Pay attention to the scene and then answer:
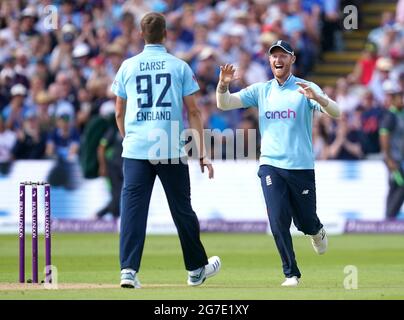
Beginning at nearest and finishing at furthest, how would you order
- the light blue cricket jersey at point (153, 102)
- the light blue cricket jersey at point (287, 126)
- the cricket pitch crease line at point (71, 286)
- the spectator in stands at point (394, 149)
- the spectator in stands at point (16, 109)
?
the light blue cricket jersey at point (153, 102) < the cricket pitch crease line at point (71, 286) < the light blue cricket jersey at point (287, 126) < the spectator in stands at point (394, 149) < the spectator in stands at point (16, 109)

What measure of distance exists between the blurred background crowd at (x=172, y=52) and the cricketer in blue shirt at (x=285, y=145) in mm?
9763

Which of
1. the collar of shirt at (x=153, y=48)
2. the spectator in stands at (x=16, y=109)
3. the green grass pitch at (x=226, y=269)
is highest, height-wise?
the collar of shirt at (x=153, y=48)

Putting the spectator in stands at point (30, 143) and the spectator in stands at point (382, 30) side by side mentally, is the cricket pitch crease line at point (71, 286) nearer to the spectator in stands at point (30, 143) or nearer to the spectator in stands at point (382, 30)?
the spectator in stands at point (30, 143)

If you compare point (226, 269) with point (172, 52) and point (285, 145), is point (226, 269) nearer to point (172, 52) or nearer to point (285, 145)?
point (285, 145)

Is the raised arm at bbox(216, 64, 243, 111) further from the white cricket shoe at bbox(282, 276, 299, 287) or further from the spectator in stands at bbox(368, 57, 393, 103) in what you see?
the spectator in stands at bbox(368, 57, 393, 103)

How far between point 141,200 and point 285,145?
61.1 inches

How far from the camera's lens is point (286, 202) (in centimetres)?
1240

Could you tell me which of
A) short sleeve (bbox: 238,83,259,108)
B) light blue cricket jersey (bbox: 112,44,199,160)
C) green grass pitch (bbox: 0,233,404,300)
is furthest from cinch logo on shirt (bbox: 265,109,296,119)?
green grass pitch (bbox: 0,233,404,300)

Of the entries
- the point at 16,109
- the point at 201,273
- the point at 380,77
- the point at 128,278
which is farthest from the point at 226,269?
the point at 16,109

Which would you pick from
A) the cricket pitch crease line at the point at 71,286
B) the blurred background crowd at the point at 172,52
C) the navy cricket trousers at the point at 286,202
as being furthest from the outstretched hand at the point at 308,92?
the blurred background crowd at the point at 172,52

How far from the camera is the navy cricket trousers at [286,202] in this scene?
40.1 feet

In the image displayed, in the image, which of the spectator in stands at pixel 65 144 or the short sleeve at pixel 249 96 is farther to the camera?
the spectator in stands at pixel 65 144

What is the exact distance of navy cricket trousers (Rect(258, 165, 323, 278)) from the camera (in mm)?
12219

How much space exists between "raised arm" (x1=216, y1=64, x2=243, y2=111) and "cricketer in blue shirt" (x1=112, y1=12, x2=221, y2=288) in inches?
17.7
